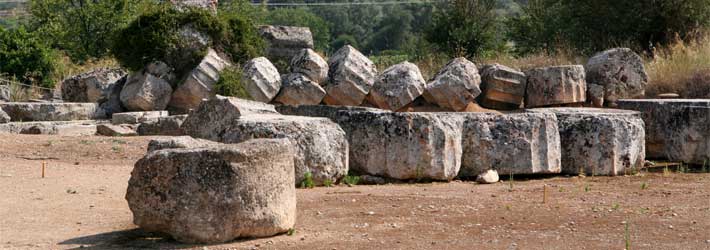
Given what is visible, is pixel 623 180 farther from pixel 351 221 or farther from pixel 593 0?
pixel 593 0

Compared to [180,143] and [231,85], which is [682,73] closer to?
[231,85]

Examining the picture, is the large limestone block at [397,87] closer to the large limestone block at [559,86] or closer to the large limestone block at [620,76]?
the large limestone block at [559,86]

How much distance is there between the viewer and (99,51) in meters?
27.3

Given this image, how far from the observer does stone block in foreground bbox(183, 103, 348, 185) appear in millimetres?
8141

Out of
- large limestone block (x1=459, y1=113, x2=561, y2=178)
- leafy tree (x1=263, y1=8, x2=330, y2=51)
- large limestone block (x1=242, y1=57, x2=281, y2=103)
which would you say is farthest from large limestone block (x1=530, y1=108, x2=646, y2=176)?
leafy tree (x1=263, y1=8, x2=330, y2=51)

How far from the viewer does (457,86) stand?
14.1 meters

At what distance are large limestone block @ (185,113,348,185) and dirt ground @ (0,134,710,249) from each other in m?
0.31

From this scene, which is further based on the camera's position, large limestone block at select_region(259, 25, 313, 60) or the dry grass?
large limestone block at select_region(259, 25, 313, 60)

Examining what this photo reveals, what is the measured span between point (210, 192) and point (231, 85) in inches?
383

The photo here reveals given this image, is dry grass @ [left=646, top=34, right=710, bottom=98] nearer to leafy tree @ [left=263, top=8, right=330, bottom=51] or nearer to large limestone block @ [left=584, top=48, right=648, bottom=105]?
large limestone block @ [left=584, top=48, right=648, bottom=105]

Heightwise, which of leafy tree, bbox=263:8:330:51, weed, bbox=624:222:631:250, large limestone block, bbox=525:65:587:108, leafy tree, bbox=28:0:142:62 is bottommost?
weed, bbox=624:222:631:250

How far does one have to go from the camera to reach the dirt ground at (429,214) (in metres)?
5.86

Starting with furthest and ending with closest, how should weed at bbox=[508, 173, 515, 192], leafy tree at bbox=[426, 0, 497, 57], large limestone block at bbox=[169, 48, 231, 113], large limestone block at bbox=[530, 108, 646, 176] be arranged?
leafy tree at bbox=[426, 0, 497, 57] → large limestone block at bbox=[169, 48, 231, 113] → large limestone block at bbox=[530, 108, 646, 176] → weed at bbox=[508, 173, 515, 192]

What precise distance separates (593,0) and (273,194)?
16.2 metres
